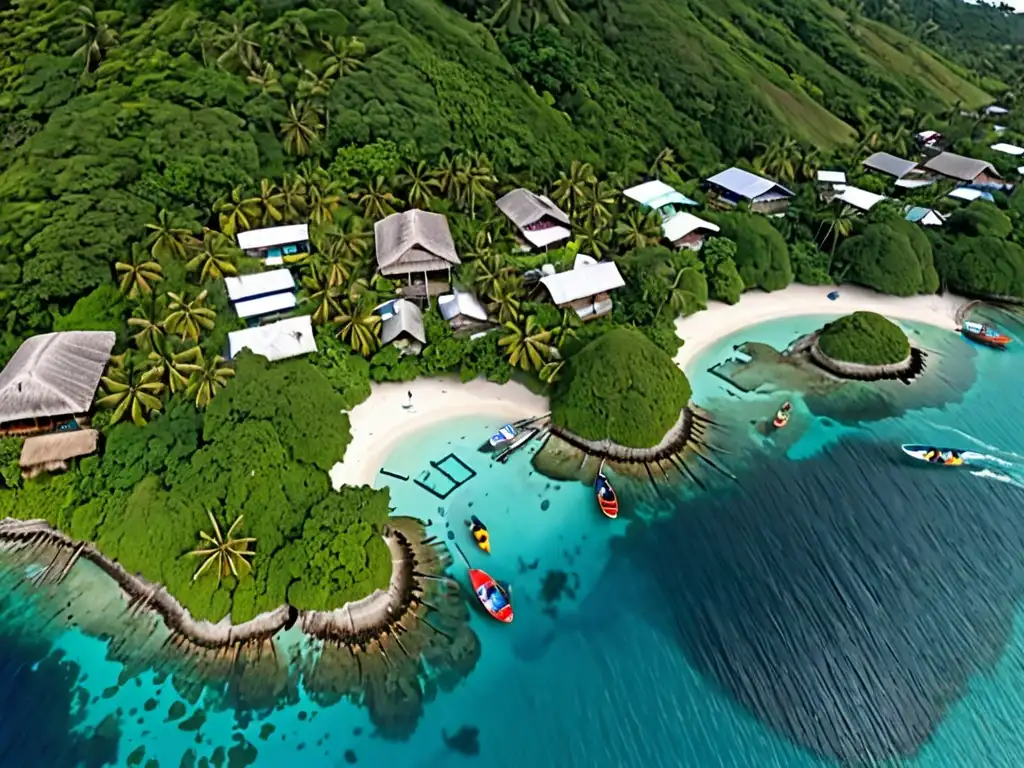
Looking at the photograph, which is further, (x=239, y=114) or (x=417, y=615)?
(x=239, y=114)

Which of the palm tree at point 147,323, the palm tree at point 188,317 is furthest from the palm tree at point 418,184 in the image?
the palm tree at point 147,323

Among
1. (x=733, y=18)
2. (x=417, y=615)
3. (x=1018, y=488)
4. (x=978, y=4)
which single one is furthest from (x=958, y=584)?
(x=978, y=4)

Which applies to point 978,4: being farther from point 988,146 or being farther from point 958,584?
point 958,584

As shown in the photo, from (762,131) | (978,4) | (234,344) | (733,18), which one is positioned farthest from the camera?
(978,4)

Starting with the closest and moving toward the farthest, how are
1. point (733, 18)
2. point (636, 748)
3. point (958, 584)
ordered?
point (636, 748)
point (958, 584)
point (733, 18)

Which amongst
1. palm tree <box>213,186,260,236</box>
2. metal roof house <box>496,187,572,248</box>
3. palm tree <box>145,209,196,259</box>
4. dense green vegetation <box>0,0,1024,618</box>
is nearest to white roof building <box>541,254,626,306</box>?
dense green vegetation <box>0,0,1024,618</box>

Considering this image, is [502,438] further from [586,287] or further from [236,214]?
[236,214]

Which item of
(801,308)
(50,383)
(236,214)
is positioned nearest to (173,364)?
(50,383)
